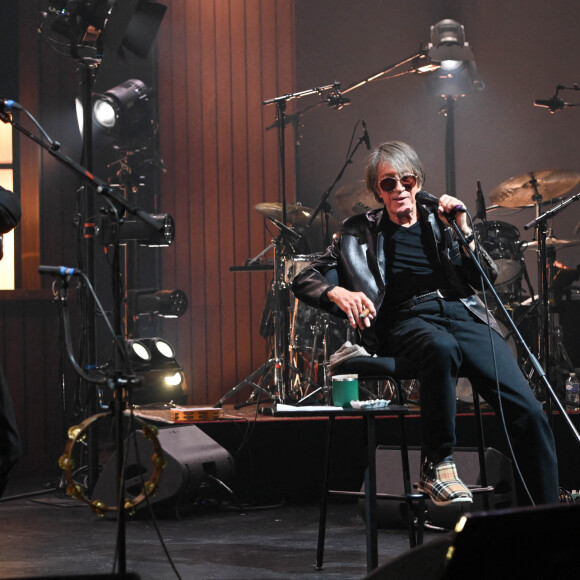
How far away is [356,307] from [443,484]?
672 millimetres

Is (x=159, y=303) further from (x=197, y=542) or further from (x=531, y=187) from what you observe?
(x=531, y=187)

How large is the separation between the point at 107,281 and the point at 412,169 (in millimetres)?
3361

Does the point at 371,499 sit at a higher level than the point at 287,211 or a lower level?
lower

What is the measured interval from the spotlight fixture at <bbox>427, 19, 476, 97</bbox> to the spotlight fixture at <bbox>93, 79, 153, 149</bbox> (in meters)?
2.13

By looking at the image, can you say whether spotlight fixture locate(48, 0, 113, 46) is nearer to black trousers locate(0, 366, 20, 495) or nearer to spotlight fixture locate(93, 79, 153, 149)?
spotlight fixture locate(93, 79, 153, 149)

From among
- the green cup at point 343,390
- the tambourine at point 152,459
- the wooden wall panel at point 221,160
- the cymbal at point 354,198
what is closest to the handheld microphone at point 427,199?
the green cup at point 343,390

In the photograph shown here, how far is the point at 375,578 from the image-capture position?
1202 millimetres

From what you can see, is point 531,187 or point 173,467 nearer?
point 173,467

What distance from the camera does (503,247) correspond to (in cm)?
586

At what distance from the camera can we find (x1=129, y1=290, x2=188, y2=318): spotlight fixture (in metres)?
5.79

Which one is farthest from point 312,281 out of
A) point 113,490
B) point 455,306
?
point 113,490

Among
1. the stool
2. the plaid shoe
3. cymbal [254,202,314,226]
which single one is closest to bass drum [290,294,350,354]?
cymbal [254,202,314,226]

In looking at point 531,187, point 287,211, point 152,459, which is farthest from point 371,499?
point 531,187

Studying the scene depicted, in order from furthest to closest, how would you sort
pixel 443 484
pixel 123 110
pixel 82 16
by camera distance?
pixel 123 110
pixel 82 16
pixel 443 484
